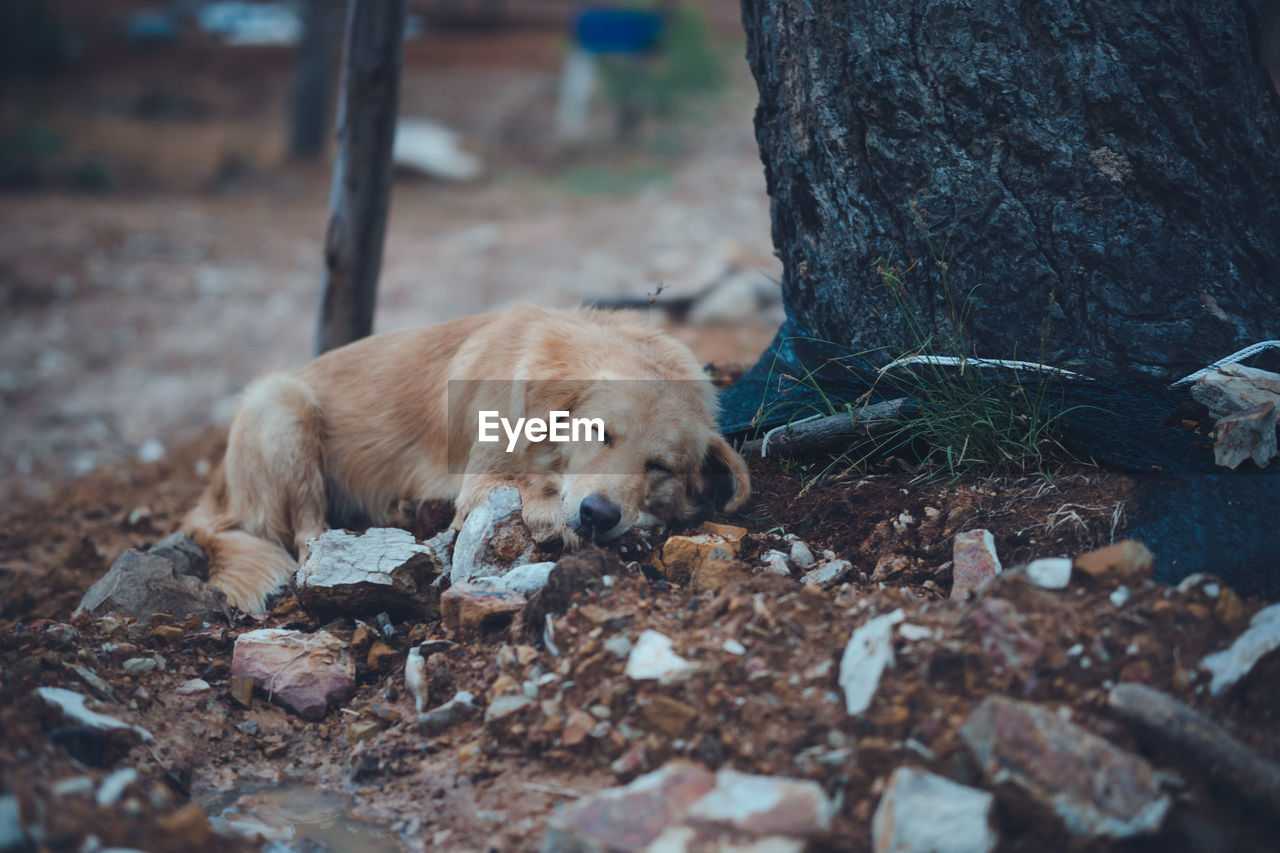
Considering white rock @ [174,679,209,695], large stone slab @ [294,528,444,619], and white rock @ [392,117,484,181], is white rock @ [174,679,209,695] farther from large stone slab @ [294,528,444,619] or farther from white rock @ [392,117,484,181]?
white rock @ [392,117,484,181]

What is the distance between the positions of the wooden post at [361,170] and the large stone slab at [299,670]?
8.75 feet

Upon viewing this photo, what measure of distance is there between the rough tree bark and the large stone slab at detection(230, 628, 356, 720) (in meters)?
2.34

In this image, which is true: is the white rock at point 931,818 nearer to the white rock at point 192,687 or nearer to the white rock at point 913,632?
the white rock at point 913,632

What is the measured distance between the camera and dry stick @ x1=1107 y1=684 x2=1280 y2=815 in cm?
185

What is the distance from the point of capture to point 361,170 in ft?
16.6

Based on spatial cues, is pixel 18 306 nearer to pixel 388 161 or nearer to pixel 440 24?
pixel 388 161

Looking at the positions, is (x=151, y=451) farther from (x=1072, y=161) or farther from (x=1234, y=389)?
(x=1234, y=389)

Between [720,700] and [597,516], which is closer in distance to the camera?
[720,700]

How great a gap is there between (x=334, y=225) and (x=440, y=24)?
19415 millimetres

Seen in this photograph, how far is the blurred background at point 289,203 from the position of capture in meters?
7.30

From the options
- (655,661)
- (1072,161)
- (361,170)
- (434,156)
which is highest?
(1072,161)

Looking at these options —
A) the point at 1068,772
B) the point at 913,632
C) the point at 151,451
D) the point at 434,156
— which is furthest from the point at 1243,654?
the point at 434,156

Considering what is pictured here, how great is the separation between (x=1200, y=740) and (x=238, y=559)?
3.38 meters

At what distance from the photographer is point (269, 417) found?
4109mm
